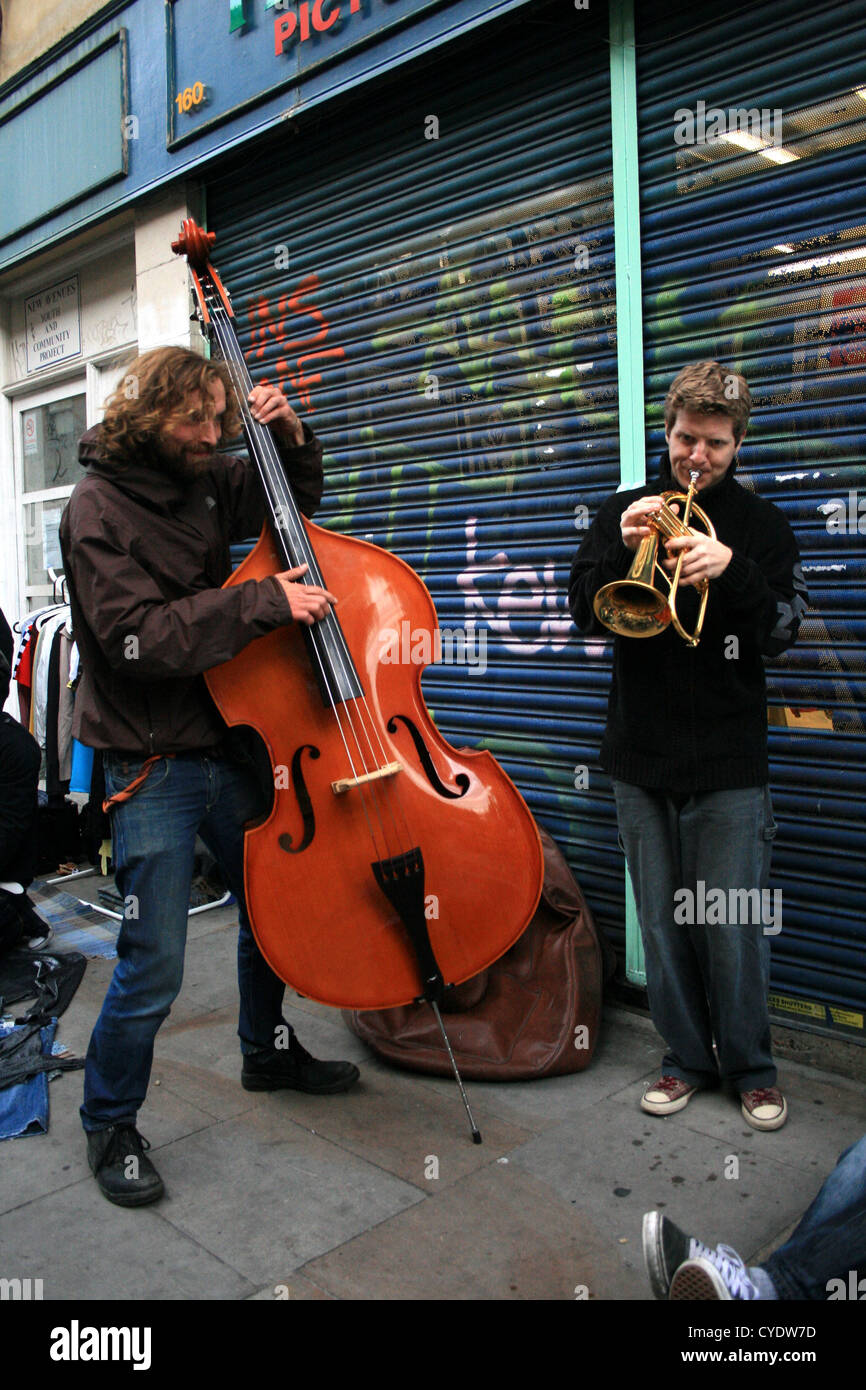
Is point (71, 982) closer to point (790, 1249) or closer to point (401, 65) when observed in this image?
point (790, 1249)

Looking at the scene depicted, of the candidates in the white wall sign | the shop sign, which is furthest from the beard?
the white wall sign

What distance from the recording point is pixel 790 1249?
2.01 m

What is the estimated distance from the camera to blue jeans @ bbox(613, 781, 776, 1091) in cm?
288

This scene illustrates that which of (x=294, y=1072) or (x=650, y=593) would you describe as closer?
(x=650, y=593)

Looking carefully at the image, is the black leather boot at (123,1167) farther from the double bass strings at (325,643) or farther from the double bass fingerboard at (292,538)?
the double bass fingerboard at (292,538)

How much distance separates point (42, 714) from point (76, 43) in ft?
13.4

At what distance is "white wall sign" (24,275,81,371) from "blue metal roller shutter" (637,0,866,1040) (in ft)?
15.3

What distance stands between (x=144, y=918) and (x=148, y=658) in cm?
67

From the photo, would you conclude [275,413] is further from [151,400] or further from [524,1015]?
[524,1015]

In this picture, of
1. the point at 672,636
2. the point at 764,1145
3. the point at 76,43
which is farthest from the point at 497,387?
the point at 76,43

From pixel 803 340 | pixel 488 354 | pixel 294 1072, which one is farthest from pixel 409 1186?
pixel 488 354

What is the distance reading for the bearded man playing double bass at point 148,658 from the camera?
101 inches

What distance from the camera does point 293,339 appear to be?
5.11 metres

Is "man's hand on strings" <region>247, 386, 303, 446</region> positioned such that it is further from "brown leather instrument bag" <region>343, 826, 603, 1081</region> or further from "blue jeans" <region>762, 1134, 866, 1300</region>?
"blue jeans" <region>762, 1134, 866, 1300</region>
